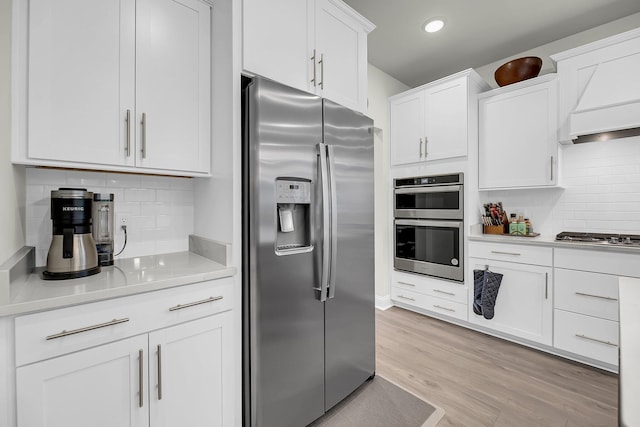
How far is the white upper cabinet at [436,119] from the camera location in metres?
2.87

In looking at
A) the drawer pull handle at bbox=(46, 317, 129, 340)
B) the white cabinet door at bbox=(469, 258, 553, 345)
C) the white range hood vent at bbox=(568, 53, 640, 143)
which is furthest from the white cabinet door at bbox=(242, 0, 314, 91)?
the white cabinet door at bbox=(469, 258, 553, 345)

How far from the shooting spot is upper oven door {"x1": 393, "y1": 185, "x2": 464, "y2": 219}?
288cm

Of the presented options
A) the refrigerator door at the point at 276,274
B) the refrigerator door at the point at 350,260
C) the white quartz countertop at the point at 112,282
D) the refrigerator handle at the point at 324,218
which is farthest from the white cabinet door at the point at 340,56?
the white quartz countertop at the point at 112,282

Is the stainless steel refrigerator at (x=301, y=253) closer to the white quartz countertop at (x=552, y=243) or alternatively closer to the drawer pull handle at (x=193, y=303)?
the drawer pull handle at (x=193, y=303)

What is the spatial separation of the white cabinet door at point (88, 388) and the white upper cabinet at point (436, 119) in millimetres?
3025

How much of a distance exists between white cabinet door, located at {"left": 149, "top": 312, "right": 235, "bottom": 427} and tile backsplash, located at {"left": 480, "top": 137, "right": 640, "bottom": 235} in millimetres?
3160

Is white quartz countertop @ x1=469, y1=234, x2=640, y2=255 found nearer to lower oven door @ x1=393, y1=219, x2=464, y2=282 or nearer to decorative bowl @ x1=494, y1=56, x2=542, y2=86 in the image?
lower oven door @ x1=393, y1=219, x2=464, y2=282

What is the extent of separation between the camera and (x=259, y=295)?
1358 mm

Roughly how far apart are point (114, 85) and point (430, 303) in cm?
325

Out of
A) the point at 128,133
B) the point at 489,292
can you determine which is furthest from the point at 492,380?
the point at 128,133

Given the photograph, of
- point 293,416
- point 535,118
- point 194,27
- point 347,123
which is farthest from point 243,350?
point 535,118

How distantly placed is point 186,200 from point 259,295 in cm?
89

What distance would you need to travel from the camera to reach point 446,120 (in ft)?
9.80

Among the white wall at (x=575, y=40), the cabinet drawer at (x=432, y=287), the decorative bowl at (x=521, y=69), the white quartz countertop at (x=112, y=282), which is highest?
the white wall at (x=575, y=40)
